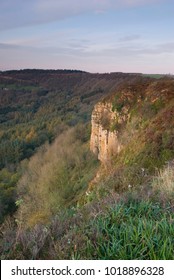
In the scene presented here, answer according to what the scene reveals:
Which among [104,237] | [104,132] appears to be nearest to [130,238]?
[104,237]

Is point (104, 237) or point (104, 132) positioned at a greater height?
point (104, 237)

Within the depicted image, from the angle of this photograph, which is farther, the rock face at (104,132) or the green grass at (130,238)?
the rock face at (104,132)

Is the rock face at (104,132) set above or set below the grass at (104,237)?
below

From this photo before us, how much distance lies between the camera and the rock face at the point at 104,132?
30420mm

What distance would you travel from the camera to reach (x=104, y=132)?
3288 centimetres

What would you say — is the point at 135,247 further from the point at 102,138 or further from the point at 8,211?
the point at 8,211

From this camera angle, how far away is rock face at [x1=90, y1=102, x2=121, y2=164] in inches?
1198

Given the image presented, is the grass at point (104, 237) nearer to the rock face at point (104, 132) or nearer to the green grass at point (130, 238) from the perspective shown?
the green grass at point (130, 238)

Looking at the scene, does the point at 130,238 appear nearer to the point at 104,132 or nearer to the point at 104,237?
the point at 104,237

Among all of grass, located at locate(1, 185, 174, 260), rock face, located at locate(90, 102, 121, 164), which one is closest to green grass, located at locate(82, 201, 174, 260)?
grass, located at locate(1, 185, 174, 260)

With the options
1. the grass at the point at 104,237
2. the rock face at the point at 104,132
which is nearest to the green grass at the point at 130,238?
the grass at the point at 104,237

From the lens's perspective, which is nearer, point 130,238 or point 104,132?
point 130,238

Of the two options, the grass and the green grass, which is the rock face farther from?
the green grass
